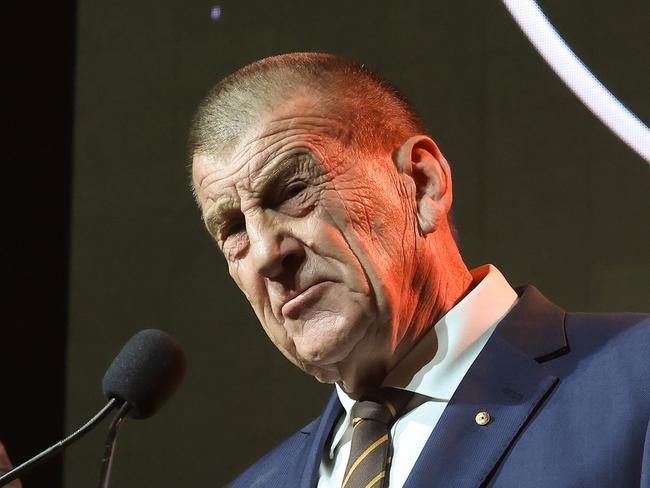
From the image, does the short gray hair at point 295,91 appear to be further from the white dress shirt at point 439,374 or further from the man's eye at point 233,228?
the white dress shirt at point 439,374

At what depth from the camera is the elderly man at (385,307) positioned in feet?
Result: 6.68

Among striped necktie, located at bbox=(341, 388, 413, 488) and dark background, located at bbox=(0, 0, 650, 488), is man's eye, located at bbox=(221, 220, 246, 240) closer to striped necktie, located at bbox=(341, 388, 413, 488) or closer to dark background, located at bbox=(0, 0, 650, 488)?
striped necktie, located at bbox=(341, 388, 413, 488)

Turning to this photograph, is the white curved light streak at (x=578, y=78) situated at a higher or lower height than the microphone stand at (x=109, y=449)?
higher

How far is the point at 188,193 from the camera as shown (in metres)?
3.64

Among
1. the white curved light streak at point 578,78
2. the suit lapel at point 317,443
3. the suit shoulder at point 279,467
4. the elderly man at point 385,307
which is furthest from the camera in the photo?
the white curved light streak at point 578,78

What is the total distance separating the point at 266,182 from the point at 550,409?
71 cm

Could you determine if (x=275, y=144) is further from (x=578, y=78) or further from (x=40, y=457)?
(x=578, y=78)

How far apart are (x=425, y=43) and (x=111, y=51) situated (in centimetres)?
115

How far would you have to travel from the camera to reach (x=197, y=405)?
11.4ft

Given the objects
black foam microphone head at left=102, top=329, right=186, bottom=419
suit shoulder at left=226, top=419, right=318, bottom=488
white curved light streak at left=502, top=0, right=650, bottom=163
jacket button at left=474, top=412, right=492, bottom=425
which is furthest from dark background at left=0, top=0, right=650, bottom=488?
black foam microphone head at left=102, top=329, right=186, bottom=419

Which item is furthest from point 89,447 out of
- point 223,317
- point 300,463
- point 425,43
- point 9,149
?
point 425,43

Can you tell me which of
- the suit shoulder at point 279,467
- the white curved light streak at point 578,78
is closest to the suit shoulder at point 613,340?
the suit shoulder at point 279,467

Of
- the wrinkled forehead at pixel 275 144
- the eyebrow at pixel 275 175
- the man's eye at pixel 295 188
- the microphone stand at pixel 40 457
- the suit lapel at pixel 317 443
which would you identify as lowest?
the suit lapel at pixel 317 443

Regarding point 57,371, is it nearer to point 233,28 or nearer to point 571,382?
point 233,28
